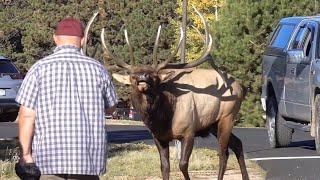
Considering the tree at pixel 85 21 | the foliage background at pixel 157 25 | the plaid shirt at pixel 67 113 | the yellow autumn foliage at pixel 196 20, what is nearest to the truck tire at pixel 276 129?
the plaid shirt at pixel 67 113

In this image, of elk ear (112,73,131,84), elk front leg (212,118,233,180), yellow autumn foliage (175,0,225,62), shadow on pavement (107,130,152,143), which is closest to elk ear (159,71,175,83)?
elk ear (112,73,131,84)

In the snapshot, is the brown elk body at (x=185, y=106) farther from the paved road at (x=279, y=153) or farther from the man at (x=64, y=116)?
the man at (x=64, y=116)

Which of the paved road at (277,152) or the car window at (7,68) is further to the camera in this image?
the car window at (7,68)

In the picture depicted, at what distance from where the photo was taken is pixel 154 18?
5597cm

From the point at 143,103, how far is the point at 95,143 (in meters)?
4.23

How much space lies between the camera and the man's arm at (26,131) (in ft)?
21.0

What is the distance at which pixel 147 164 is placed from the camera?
1348 centimetres

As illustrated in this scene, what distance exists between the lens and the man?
6.38m

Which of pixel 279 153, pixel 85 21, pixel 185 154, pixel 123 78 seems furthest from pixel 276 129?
pixel 85 21

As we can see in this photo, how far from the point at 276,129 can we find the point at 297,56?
2.41 m

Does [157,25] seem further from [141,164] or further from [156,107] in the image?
[156,107]

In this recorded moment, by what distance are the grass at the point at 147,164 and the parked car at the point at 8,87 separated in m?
5.40

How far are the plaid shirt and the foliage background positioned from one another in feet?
88.4

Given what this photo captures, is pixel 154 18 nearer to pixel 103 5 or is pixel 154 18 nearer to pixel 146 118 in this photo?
pixel 103 5
